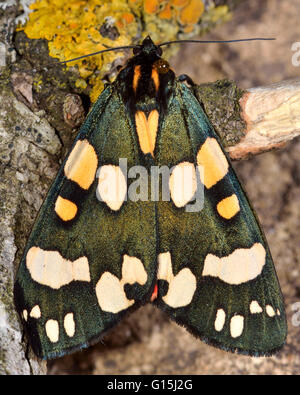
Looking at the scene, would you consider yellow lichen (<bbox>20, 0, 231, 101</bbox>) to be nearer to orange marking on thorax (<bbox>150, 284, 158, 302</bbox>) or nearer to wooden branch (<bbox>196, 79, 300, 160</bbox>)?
wooden branch (<bbox>196, 79, 300, 160</bbox>)

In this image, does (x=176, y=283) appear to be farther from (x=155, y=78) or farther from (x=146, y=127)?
(x=155, y=78)

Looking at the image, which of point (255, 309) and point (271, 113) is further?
point (271, 113)

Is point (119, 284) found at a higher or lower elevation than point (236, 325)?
higher

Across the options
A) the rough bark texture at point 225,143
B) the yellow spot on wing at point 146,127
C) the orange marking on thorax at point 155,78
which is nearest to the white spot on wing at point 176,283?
the yellow spot on wing at point 146,127

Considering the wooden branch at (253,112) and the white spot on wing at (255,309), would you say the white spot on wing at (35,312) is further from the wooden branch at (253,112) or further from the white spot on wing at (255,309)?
the wooden branch at (253,112)

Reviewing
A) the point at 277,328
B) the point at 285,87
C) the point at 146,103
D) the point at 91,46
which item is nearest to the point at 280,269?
the point at 277,328

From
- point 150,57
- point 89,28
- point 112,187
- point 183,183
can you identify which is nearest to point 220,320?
point 183,183

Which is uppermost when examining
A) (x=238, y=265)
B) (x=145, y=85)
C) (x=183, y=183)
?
(x=145, y=85)
